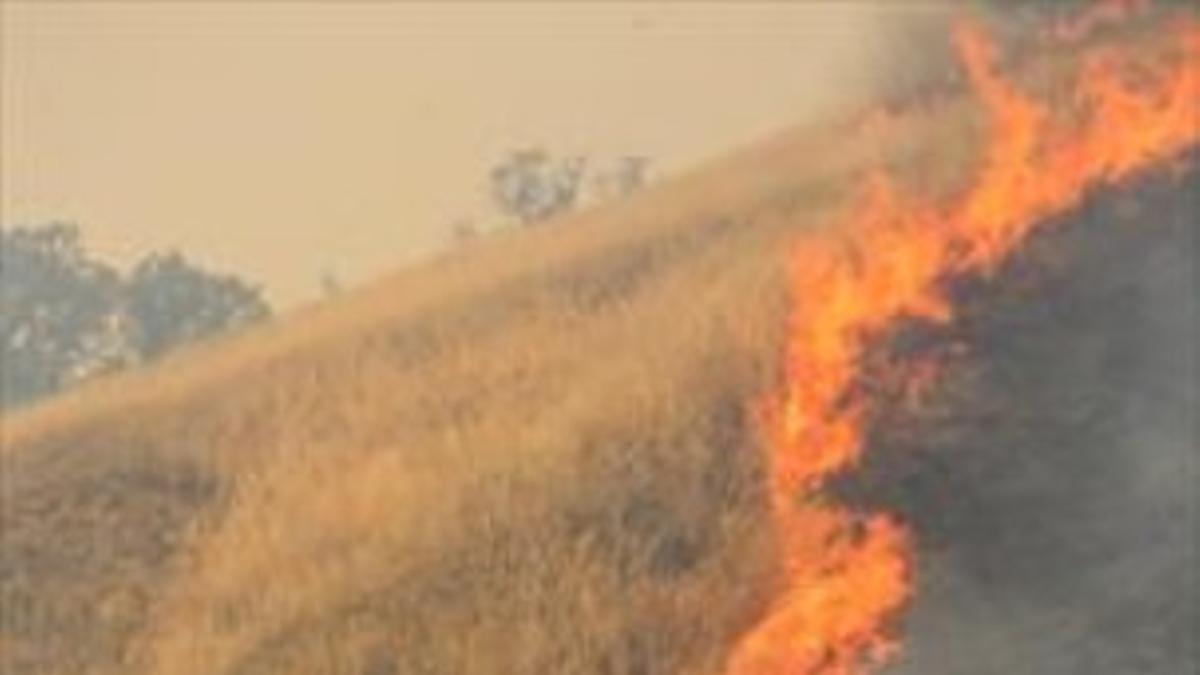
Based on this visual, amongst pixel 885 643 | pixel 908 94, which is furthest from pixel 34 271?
pixel 885 643

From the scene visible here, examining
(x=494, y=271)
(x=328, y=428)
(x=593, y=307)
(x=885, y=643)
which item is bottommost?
(x=885, y=643)

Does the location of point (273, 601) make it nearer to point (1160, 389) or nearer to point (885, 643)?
point (885, 643)

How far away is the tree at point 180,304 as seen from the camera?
238 ft

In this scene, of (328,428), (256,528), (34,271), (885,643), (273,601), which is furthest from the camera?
(34,271)

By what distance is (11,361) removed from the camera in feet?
227

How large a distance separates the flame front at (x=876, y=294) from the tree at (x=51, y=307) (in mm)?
50190

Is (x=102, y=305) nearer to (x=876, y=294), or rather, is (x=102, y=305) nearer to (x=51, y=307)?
(x=51, y=307)

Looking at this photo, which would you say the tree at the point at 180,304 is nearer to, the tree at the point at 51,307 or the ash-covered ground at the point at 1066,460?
the tree at the point at 51,307

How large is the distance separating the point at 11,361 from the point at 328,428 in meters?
53.5

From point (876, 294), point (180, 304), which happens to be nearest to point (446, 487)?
point (876, 294)

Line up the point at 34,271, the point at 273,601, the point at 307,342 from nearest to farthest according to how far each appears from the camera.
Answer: the point at 273,601
the point at 307,342
the point at 34,271

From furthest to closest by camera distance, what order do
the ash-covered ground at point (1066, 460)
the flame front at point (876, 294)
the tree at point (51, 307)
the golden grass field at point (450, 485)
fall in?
the tree at point (51, 307) → the golden grass field at point (450, 485) → the flame front at point (876, 294) → the ash-covered ground at point (1066, 460)

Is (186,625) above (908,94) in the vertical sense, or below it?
below

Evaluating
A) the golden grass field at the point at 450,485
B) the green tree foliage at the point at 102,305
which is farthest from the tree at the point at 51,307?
the golden grass field at the point at 450,485
